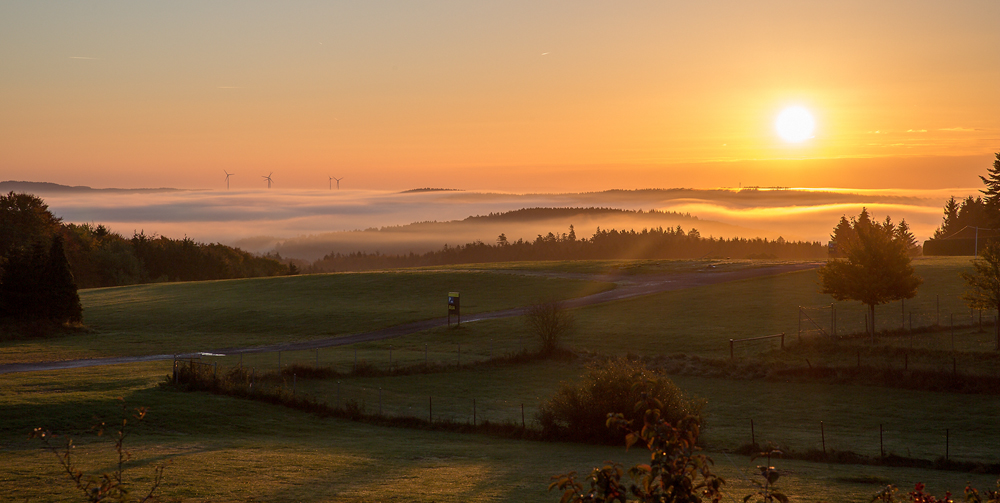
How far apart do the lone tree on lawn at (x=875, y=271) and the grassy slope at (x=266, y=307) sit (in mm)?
31320

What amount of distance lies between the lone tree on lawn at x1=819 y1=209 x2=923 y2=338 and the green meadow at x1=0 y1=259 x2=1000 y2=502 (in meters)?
2.97

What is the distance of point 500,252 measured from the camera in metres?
185

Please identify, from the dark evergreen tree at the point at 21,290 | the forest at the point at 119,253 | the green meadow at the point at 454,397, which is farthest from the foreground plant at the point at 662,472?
the forest at the point at 119,253

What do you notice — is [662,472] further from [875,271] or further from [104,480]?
[875,271]

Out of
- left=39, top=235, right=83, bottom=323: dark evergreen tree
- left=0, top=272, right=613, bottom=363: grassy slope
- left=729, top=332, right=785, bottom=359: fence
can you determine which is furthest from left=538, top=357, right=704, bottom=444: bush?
left=39, top=235, right=83, bottom=323: dark evergreen tree

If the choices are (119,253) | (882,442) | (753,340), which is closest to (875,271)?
(753,340)

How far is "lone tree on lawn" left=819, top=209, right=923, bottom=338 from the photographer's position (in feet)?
152

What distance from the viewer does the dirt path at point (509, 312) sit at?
4411 centimetres

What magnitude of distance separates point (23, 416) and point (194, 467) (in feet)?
33.4

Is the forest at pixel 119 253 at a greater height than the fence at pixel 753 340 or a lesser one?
greater

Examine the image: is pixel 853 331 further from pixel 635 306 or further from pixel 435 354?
pixel 435 354

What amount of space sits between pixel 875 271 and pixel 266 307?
178 ft

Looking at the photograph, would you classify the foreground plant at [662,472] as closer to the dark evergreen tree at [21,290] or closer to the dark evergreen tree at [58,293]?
the dark evergreen tree at [58,293]

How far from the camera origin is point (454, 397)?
37.6 m
